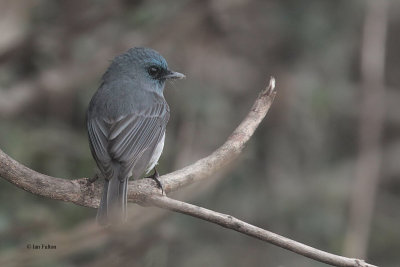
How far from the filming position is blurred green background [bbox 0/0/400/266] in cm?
610

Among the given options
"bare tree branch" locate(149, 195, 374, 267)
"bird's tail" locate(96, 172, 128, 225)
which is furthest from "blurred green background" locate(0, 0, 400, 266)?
"bare tree branch" locate(149, 195, 374, 267)

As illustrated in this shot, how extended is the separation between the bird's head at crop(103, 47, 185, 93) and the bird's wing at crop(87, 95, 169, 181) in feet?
0.77

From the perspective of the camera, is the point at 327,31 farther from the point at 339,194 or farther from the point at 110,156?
the point at 110,156

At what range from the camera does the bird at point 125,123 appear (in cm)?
422

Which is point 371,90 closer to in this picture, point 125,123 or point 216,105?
point 216,105

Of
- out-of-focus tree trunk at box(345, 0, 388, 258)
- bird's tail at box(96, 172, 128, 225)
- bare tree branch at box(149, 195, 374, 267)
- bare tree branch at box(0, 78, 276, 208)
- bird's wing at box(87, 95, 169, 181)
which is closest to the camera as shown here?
bare tree branch at box(149, 195, 374, 267)

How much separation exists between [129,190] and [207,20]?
3.02 meters

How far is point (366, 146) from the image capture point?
6.76 m

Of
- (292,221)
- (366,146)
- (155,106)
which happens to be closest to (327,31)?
(366,146)

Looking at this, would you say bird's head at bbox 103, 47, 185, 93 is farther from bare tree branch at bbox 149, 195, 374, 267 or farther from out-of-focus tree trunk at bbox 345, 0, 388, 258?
out-of-focus tree trunk at bbox 345, 0, 388, 258

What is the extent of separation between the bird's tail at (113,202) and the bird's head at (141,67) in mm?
1278

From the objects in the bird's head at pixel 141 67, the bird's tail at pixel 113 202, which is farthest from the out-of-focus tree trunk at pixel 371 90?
the bird's tail at pixel 113 202

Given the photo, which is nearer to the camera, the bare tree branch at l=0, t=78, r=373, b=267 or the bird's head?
the bare tree branch at l=0, t=78, r=373, b=267

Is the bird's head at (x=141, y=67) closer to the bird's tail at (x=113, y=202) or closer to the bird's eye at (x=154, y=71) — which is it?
the bird's eye at (x=154, y=71)
